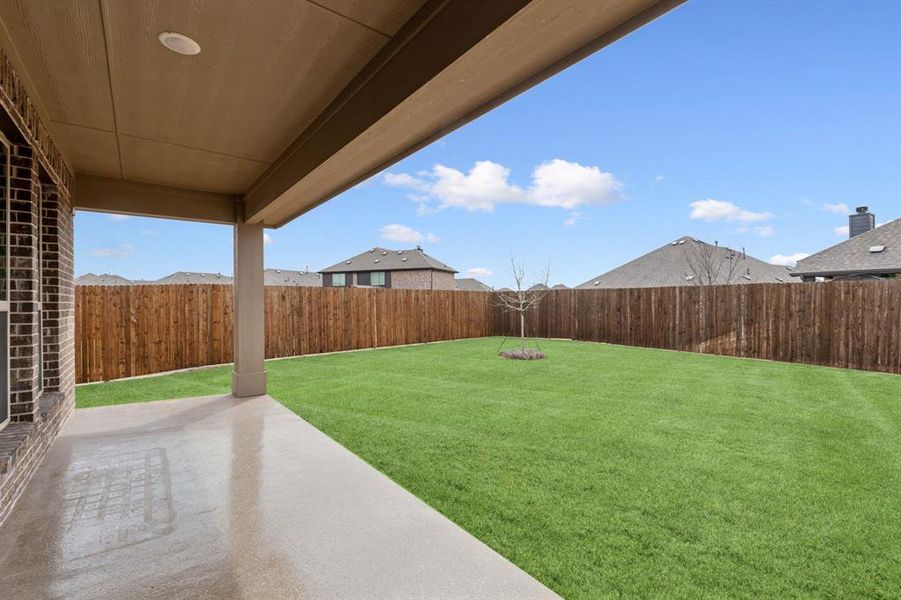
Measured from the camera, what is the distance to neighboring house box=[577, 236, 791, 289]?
64.1 ft

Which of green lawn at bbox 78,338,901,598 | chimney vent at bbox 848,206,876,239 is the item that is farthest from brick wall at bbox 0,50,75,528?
chimney vent at bbox 848,206,876,239

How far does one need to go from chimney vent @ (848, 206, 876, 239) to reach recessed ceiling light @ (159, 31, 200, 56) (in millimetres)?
24927

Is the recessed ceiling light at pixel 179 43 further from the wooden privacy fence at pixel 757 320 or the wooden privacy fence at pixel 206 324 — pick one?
the wooden privacy fence at pixel 757 320

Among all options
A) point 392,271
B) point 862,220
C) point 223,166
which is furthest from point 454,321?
point 862,220

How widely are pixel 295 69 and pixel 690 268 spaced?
21.9 m

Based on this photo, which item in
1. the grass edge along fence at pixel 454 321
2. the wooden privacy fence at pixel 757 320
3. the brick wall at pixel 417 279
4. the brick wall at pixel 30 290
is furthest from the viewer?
the brick wall at pixel 417 279

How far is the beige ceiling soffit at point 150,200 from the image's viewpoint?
4.50 metres

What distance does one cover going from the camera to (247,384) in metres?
5.49

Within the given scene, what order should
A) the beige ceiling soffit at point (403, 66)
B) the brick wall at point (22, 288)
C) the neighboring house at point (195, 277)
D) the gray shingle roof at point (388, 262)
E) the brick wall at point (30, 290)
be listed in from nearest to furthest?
the beige ceiling soffit at point (403, 66) < the brick wall at point (30, 290) < the brick wall at point (22, 288) < the gray shingle roof at point (388, 262) < the neighboring house at point (195, 277)

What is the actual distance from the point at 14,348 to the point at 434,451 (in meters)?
3.03

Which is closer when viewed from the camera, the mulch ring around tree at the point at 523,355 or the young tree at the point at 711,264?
the mulch ring around tree at the point at 523,355

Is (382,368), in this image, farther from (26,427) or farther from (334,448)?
(26,427)

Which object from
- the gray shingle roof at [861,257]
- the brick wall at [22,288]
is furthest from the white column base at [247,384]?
the gray shingle roof at [861,257]

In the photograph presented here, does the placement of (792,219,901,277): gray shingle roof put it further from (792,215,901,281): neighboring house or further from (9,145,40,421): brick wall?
(9,145,40,421): brick wall
